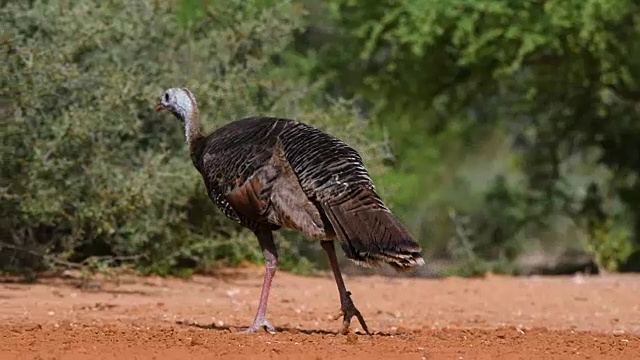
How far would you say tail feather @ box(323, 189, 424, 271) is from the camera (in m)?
9.74

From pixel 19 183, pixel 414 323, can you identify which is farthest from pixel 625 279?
pixel 19 183

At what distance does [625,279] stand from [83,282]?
8.63 meters

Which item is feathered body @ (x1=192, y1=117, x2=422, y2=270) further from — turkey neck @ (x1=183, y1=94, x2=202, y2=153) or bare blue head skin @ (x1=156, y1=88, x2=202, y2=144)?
bare blue head skin @ (x1=156, y1=88, x2=202, y2=144)

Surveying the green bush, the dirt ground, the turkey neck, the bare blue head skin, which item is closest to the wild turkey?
the turkey neck

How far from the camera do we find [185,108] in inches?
493

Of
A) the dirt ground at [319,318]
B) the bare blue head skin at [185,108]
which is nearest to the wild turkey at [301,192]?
the bare blue head skin at [185,108]

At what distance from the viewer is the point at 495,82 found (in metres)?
24.0

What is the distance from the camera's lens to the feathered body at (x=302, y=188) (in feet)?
32.4

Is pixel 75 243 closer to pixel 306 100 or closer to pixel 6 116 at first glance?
pixel 6 116

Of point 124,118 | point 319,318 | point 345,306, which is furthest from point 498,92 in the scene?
point 345,306

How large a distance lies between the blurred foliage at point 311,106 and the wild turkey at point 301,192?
11.6 ft

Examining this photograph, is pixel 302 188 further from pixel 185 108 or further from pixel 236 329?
pixel 185 108

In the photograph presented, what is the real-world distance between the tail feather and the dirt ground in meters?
0.60

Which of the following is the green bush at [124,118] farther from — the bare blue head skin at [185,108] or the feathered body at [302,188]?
the feathered body at [302,188]
